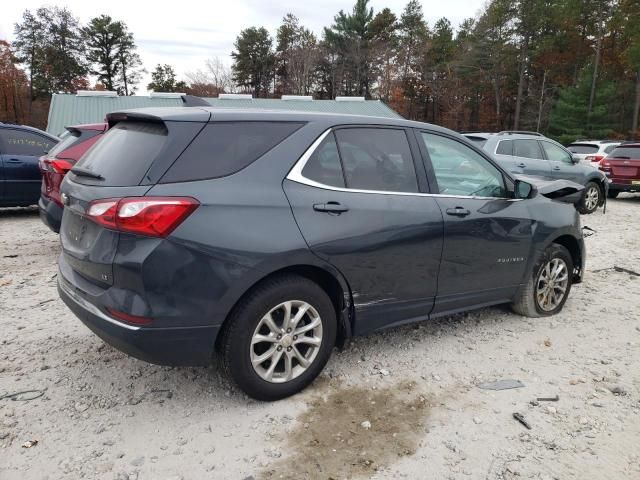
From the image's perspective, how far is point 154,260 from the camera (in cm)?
247

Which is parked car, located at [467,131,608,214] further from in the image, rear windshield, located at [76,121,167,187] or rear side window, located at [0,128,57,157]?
rear windshield, located at [76,121,167,187]

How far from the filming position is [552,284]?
4590mm

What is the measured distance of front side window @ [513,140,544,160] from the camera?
10789 mm

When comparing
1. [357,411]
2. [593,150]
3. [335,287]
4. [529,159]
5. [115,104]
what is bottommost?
[357,411]

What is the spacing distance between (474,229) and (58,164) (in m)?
4.95

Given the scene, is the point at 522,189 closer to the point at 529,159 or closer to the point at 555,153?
the point at 529,159

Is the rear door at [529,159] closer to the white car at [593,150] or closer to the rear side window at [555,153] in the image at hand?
the rear side window at [555,153]

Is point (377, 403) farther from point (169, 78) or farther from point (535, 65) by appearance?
point (169, 78)

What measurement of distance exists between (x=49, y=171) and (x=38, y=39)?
5795 centimetres

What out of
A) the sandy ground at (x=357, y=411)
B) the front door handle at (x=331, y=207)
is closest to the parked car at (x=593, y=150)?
the sandy ground at (x=357, y=411)

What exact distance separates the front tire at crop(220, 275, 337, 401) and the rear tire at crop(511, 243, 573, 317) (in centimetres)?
220

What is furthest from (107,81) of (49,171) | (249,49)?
(49,171)

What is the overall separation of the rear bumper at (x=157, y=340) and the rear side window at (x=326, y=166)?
3.54 feet

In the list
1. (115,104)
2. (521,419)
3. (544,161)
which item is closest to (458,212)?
(521,419)
